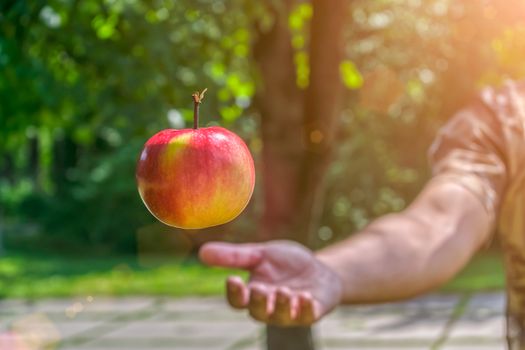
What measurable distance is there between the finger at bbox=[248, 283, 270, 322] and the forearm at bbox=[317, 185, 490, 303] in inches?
12.3

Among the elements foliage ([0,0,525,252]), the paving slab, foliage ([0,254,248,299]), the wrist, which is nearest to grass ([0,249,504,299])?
foliage ([0,254,248,299])

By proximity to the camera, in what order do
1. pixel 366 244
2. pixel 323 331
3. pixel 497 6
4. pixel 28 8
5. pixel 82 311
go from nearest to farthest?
pixel 366 244
pixel 28 8
pixel 497 6
pixel 323 331
pixel 82 311

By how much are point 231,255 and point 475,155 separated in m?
0.84

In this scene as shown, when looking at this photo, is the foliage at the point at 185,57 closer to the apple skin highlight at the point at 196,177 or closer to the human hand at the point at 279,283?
the human hand at the point at 279,283

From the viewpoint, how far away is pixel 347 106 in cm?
1570

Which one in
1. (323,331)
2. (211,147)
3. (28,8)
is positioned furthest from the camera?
(323,331)

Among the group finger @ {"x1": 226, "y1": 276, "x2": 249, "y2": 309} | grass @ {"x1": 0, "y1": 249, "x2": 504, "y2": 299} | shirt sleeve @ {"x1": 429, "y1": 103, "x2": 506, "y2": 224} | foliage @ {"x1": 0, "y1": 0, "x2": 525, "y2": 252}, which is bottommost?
grass @ {"x1": 0, "y1": 249, "x2": 504, "y2": 299}

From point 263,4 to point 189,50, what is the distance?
1.72ft

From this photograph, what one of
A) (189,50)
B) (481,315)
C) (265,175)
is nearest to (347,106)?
(481,315)

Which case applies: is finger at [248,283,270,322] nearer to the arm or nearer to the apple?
the arm

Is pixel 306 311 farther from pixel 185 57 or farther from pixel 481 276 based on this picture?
pixel 481 276

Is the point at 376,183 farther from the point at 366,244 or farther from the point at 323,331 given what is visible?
the point at 366,244

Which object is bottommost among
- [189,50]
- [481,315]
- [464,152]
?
[481,315]

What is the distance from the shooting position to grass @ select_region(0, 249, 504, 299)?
476 inches
